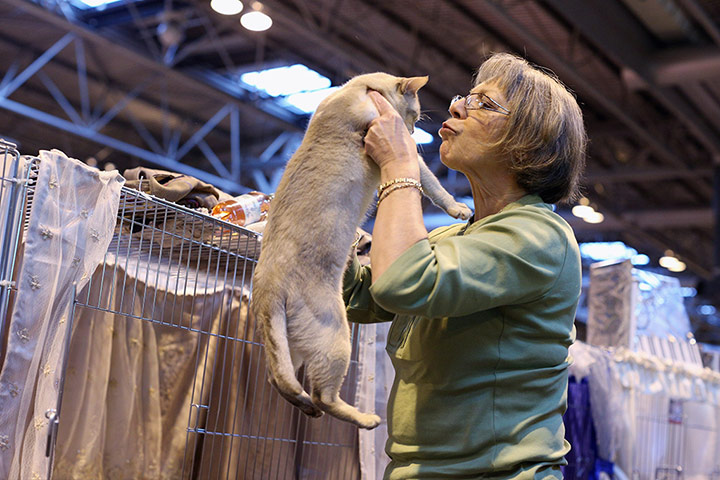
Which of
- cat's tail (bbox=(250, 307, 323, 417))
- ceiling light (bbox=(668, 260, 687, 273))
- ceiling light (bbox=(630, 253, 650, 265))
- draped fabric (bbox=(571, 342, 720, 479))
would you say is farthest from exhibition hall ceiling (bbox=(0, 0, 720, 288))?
cat's tail (bbox=(250, 307, 323, 417))

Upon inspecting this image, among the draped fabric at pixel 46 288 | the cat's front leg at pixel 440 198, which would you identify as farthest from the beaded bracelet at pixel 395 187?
the draped fabric at pixel 46 288

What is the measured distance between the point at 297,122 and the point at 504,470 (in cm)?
876

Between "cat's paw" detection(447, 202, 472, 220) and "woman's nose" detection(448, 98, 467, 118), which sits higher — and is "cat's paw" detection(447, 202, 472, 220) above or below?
below

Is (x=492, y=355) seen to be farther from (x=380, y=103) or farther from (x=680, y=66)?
(x=680, y=66)

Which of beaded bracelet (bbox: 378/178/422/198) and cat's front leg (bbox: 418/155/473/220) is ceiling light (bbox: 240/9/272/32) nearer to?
cat's front leg (bbox: 418/155/473/220)

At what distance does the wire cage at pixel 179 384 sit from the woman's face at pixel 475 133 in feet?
3.09

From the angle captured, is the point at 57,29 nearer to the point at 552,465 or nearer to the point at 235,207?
the point at 235,207

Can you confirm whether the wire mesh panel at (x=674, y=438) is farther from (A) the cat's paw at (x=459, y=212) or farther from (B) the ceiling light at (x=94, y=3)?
(B) the ceiling light at (x=94, y=3)

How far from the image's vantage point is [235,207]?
7.76 feet

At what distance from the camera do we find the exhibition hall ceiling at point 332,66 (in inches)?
282

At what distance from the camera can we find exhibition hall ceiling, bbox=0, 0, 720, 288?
7156mm

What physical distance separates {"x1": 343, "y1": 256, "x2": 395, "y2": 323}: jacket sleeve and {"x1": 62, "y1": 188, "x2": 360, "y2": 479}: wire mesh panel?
0.75 m

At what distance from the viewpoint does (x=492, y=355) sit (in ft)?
4.06

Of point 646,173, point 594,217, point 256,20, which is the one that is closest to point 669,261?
point 594,217
